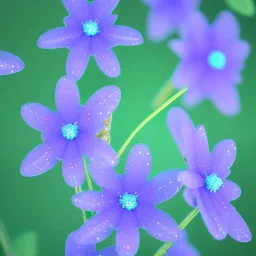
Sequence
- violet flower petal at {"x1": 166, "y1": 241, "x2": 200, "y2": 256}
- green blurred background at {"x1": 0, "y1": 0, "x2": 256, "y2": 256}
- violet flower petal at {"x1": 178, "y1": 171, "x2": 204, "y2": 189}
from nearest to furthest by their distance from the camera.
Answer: violet flower petal at {"x1": 178, "y1": 171, "x2": 204, "y2": 189}, violet flower petal at {"x1": 166, "y1": 241, "x2": 200, "y2": 256}, green blurred background at {"x1": 0, "y1": 0, "x2": 256, "y2": 256}

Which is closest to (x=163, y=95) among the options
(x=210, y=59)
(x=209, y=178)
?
(x=210, y=59)

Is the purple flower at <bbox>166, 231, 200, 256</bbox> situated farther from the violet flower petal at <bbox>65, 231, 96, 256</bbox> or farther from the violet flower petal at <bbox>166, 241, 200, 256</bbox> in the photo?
the violet flower petal at <bbox>65, 231, 96, 256</bbox>

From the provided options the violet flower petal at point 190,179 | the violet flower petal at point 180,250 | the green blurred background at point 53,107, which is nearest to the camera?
the violet flower petal at point 190,179

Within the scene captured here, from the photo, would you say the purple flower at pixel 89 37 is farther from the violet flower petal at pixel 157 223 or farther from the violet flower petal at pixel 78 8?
the violet flower petal at pixel 157 223

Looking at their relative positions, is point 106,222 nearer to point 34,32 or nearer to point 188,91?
point 188,91

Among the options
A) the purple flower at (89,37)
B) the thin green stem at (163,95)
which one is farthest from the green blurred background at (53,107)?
the purple flower at (89,37)

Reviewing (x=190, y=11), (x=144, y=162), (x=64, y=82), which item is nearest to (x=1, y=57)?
(x=64, y=82)

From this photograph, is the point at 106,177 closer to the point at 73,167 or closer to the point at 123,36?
the point at 73,167

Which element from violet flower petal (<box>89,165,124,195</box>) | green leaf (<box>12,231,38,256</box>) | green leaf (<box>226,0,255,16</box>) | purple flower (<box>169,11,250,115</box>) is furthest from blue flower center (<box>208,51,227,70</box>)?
green leaf (<box>12,231,38,256</box>)
